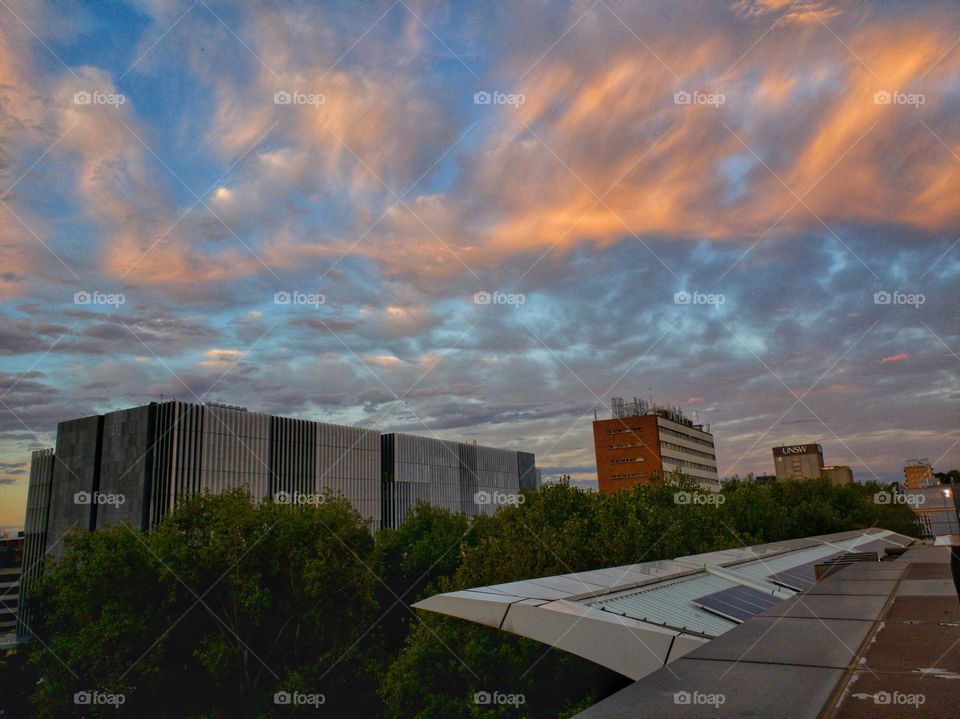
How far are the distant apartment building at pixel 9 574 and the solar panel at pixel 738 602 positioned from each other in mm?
122401

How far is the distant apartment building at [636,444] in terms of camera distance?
529ft

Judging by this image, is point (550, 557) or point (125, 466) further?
point (125, 466)

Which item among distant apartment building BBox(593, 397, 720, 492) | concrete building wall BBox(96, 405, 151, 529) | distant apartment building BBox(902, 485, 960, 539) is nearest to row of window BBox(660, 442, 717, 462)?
distant apartment building BBox(593, 397, 720, 492)

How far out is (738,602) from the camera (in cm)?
1017

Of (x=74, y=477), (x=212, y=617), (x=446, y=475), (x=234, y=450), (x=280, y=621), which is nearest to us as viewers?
(x=212, y=617)

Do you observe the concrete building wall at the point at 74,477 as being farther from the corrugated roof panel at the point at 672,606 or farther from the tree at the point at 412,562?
the corrugated roof panel at the point at 672,606

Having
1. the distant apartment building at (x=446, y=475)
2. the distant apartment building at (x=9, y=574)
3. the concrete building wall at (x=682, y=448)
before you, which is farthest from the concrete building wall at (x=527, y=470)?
the distant apartment building at (x=9, y=574)

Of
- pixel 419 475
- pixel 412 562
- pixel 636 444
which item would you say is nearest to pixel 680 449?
pixel 636 444

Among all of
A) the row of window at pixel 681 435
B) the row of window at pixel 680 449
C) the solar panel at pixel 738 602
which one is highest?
the row of window at pixel 681 435

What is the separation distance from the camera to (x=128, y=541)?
33.6 metres

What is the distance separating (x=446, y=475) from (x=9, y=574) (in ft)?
263

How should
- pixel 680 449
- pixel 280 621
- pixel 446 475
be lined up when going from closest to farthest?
pixel 280 621
pixel 446 475
pixel 680 449

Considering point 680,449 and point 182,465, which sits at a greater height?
point 680,449

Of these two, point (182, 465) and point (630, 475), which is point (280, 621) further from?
point (630, 475)
